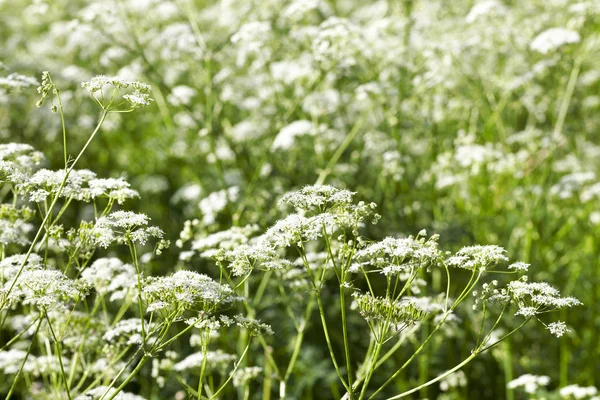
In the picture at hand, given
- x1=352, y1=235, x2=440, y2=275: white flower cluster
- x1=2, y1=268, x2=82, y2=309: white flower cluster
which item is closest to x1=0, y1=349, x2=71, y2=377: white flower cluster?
x1=2, y1=268, x2=82, y2=309: white flower cluster

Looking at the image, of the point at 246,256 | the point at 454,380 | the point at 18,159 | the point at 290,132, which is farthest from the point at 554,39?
the point at 18,159

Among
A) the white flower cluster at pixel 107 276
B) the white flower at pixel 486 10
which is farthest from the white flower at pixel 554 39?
the white flower cluster at pixel 107 276

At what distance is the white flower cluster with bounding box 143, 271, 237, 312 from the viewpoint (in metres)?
3.14

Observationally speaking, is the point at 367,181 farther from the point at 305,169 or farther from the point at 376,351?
the point at 376,351

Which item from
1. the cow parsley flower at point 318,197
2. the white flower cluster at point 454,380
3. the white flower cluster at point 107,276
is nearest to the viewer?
the cow parsley flower at point 318,197

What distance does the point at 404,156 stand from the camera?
25.2 ft

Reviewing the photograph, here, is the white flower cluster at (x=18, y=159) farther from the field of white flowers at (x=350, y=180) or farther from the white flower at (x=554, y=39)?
the white flower at (x=554, y=39)

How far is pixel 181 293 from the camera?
3.16m

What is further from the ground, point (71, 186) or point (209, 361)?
point (71, 186)

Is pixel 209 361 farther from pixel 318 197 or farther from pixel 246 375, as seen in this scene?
pixel 318 197

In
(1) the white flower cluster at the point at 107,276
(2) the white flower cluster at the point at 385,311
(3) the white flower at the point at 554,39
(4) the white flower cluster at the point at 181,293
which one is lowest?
(2) the white flower cluster at the point at 385,311

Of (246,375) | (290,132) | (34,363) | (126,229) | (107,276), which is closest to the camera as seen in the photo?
(126,229)

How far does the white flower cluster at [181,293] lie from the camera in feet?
10.3

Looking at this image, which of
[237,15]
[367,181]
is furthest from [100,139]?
[367,181]
